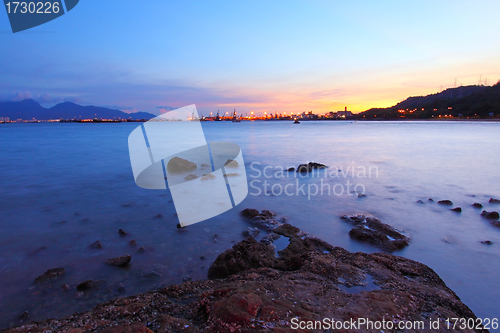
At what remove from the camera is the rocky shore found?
7.72 ft

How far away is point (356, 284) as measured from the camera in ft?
10.9

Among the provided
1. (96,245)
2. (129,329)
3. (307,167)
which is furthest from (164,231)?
(307,167)

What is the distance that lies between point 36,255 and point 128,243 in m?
1.63

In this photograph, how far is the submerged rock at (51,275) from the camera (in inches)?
156

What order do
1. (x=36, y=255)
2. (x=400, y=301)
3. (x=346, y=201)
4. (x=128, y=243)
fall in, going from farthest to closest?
(x=346, y=201) → (x=128, y=243) → (x=36, y=255) → (x=400, y=301)

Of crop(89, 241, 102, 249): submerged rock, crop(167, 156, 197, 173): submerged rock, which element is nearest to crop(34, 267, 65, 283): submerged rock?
crop(89, 241, 102, 249): submerged rock

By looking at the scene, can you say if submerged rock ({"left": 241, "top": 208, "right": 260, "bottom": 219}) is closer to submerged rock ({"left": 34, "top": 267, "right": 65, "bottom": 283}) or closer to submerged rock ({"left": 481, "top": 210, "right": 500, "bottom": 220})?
submerged rock ({"left": 34, "top": 267, "right": 65, "bottom": 283})

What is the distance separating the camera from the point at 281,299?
2660 mm

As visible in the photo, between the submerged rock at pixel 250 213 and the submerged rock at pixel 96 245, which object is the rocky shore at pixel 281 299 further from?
the submerged rock at pixel 250 213

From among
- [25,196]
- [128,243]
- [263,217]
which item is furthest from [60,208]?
[263,217]

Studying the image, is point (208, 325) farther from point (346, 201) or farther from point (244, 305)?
point (346, 201)

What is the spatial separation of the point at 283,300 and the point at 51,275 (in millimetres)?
3886

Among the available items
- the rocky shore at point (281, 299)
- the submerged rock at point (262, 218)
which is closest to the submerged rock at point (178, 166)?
the submerged rock at point (262, 218)

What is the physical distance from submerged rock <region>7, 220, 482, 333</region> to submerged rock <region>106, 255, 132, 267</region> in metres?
1.49
